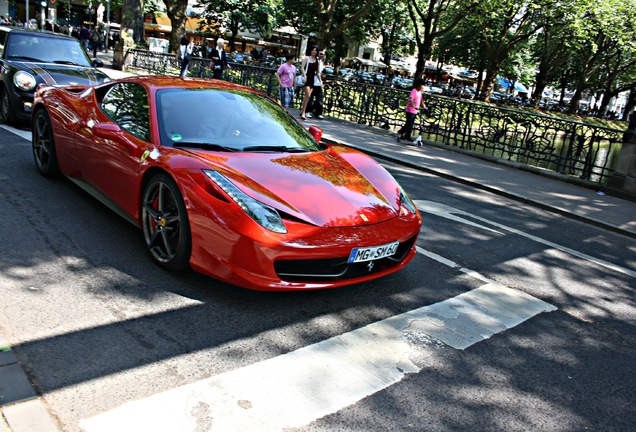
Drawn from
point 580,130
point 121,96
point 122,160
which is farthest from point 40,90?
point 580,130

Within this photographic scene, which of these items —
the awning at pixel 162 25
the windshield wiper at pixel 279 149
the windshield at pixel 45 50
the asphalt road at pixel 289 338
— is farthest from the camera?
the awning at pixel 162 25

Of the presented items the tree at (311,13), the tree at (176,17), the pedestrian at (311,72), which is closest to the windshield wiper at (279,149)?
the pedestrian at (311,72)

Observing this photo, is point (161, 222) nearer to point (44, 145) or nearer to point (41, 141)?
point (44, 145)

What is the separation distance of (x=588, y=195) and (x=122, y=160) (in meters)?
9.48

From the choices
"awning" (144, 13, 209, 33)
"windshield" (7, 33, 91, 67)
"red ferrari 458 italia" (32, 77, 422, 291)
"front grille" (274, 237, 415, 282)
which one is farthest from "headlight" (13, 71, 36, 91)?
"awning" (144, 13, 209, 33)

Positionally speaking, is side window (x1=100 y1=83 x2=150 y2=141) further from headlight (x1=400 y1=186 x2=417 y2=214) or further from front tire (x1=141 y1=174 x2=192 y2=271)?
headlight (x1=400 y1=186 x2=417 y2=214)

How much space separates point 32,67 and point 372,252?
778 centimetres

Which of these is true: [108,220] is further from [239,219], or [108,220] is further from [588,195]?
[588,195]

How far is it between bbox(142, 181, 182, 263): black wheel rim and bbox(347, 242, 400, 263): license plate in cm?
129

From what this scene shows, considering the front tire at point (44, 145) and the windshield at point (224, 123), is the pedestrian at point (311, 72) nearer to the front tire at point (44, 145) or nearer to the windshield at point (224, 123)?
the front tire at point (44, 145)

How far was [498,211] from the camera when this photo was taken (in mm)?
8602

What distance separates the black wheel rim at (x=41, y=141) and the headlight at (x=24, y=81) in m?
2.84

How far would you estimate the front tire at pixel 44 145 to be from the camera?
6.18 m

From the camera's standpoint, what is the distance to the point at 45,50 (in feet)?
33.1
